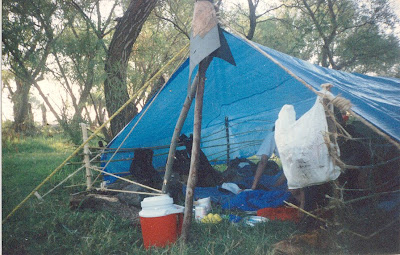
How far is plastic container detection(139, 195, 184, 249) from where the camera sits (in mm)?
2096

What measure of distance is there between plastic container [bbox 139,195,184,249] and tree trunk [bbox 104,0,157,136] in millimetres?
2474

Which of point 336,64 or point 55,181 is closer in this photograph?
point 55,181

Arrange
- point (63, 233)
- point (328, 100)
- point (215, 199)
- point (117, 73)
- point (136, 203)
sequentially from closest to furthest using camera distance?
point (328, 100) → point (63, 233) → point (136, 203) → point (215, 199) → point (117, 73)

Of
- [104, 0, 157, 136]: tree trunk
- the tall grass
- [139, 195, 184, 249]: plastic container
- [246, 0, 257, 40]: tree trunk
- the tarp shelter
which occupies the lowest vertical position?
the tall grass

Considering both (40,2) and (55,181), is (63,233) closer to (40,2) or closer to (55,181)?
(55,181)

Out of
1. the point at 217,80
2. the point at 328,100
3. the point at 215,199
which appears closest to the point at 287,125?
the point at 328,100

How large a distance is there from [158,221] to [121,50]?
9.52 feet

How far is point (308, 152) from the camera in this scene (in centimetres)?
185

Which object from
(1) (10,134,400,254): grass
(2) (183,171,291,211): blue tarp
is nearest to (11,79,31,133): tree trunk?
(1) (10,134,400,254): grass

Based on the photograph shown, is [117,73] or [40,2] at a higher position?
[40,2]

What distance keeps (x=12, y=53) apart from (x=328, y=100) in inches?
148

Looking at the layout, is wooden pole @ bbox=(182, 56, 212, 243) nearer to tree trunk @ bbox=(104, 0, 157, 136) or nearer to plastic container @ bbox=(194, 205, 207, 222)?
plastic container @ bbox=(194, 205, 207, 222)

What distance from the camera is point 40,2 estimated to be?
4176 millimetres

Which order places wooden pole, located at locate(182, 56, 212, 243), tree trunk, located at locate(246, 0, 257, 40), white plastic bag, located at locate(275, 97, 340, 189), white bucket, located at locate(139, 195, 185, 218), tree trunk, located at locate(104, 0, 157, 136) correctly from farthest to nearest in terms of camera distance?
tree trunk, located at locate(246, 0, 257, 40), tree trunk, located at locate(104, 0, 157, 136), wooden pole, located at locate(182, 56, 212, 243), white bucket, located at locate(139, 195, 185, 218), white plastic bag, located at locate(275, 97, 340, 189)
